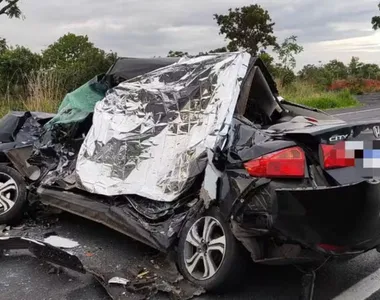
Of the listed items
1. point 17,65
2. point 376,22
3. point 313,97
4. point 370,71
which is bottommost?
point 313,97

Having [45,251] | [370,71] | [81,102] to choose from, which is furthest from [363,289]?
[370,71]

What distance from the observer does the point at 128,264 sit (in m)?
3.61

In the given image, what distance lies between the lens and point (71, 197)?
4.03 meters

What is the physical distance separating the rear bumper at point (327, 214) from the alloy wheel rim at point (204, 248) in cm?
58

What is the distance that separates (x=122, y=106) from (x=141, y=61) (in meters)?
0.57

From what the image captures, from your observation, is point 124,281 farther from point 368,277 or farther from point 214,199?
point 368,277

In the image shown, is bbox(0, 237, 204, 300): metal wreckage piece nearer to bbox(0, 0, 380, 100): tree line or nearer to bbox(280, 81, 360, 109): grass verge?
bbox(0, 0, 380, 100): tree line

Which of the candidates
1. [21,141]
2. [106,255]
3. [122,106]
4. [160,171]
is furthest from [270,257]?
[21,141]

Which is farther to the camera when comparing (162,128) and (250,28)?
(250,28)

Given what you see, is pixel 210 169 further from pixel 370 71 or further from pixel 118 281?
pixel 370 71

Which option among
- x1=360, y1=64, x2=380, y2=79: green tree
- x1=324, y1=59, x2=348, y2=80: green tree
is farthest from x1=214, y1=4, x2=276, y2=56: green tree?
x1=360, y1=64, x2=380, y2=79: green tree

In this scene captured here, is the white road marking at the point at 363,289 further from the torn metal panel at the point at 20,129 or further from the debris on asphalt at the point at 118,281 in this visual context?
the torn metal panel at the point at 20,129

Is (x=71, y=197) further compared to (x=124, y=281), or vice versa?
(x=71, y=197)

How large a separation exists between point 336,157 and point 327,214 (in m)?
0.40
